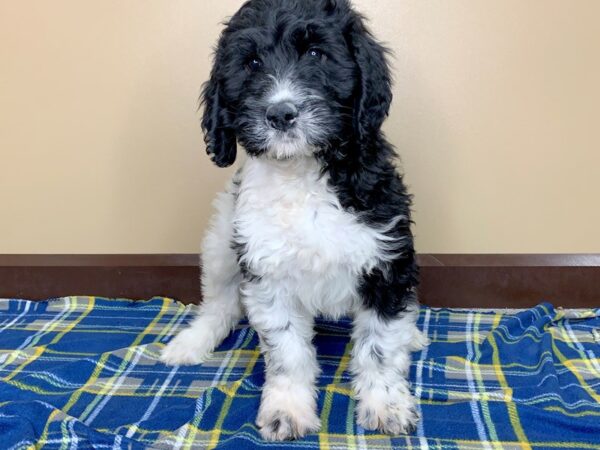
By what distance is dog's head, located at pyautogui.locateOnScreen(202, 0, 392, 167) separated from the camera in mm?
1609

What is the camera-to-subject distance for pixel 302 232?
1.81 metres

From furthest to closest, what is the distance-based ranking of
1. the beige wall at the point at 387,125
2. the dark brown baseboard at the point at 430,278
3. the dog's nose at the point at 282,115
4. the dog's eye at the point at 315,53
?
the dark brown baseboard at the point at 430,278
the beige wall at the point at 387,125
the dog's eye at the point at 315,53
the dog's nose at the point at 282,115

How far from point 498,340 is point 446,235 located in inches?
20.5

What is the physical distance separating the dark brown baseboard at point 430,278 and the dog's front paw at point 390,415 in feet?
2.89

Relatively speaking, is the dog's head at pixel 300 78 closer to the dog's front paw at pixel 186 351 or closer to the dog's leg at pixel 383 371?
the dog's leg at pixel 383 371

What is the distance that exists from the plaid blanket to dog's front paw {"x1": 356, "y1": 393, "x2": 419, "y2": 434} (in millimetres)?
28

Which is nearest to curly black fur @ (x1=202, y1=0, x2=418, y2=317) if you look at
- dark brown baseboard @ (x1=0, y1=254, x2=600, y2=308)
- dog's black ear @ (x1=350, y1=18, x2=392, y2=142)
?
dog's black ear @ (x1=350, y1=18, x2=392, y2=142)

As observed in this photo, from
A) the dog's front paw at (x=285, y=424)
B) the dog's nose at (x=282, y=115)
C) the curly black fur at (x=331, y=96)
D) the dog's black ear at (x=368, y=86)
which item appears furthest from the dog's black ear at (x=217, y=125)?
the dog's front paw at (x=285, y=424)

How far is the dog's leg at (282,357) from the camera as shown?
6.15 ft

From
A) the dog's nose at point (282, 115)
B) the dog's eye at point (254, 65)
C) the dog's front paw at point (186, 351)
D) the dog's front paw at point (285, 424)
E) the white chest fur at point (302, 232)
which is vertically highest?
the dog's eye at point (254, 65)

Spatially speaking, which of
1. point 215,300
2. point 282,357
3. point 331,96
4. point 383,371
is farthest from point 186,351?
point 331,96

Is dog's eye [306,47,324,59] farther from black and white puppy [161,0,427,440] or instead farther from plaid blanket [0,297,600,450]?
plaid blanket [0,297,600,450]

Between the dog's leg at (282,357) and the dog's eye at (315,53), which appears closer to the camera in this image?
the dog's eye at (315,53)

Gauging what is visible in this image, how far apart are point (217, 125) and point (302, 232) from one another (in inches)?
14.7
